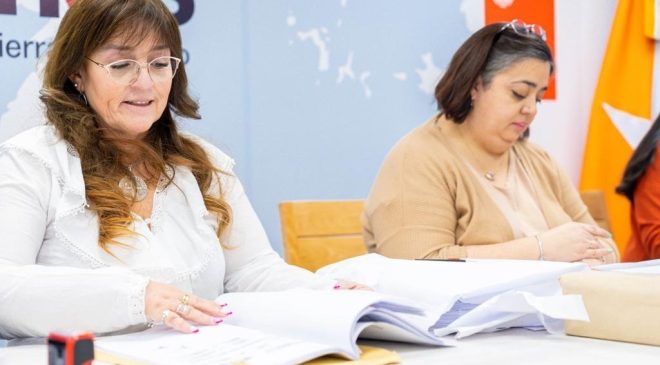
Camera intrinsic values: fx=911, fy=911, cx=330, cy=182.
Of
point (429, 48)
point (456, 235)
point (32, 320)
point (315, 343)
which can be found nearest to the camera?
point (315, 343)

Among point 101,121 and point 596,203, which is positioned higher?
point 101,121

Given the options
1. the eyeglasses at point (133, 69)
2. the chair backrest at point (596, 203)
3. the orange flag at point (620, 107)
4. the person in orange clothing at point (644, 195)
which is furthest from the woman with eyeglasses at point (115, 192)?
the orange flag at point (620, 107)

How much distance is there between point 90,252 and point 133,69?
1.15ft

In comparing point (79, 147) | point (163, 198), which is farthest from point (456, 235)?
point (79, 147)

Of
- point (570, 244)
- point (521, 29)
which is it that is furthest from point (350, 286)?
point (521, 29)

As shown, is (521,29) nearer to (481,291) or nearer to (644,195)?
(644,195)

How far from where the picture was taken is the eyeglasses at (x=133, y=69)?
1613 millimetres

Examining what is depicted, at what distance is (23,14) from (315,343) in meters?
2.03

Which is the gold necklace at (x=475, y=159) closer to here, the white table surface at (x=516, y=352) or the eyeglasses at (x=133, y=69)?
the eyeglasses at (x=133, y=69)

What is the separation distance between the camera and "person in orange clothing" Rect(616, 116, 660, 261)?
106 inches

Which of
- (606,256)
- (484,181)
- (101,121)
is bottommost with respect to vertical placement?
(606,256)

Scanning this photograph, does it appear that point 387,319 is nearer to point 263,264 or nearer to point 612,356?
point 612,356

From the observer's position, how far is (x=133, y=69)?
1.63 m

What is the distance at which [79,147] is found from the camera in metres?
1.57
